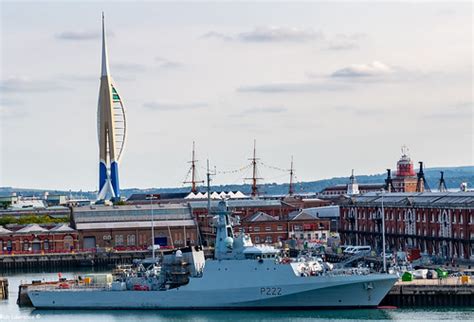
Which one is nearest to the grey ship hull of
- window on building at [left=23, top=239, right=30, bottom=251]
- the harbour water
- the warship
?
the warship

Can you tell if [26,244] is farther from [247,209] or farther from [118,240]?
[247,209]

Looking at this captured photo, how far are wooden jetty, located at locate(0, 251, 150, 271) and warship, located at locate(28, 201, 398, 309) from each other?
→ 36.5m

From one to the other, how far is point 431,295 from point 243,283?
944 cm

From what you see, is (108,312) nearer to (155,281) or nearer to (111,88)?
(155,281)

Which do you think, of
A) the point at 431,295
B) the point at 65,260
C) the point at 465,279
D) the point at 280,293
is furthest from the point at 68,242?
the point at 431,295

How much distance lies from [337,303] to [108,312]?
36.8ft

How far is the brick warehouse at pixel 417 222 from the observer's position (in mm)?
82750

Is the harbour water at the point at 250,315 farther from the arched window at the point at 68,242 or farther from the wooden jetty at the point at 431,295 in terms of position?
the arched window at the point at 68,242

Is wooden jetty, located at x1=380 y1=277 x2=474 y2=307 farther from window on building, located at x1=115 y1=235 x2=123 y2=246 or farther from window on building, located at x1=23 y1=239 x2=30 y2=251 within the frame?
→ window on building, located at x1=23 y1=239 x2=30 y2=251

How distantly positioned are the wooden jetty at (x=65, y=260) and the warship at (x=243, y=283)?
36.5 meters

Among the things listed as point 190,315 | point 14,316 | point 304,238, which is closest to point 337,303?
point 190,315

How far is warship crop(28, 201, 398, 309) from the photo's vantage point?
6097 cm

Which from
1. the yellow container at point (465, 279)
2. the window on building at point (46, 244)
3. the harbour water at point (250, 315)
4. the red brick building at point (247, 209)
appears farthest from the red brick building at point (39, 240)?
the yellow container at point (465, 279)

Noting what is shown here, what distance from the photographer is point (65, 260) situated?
332ft
